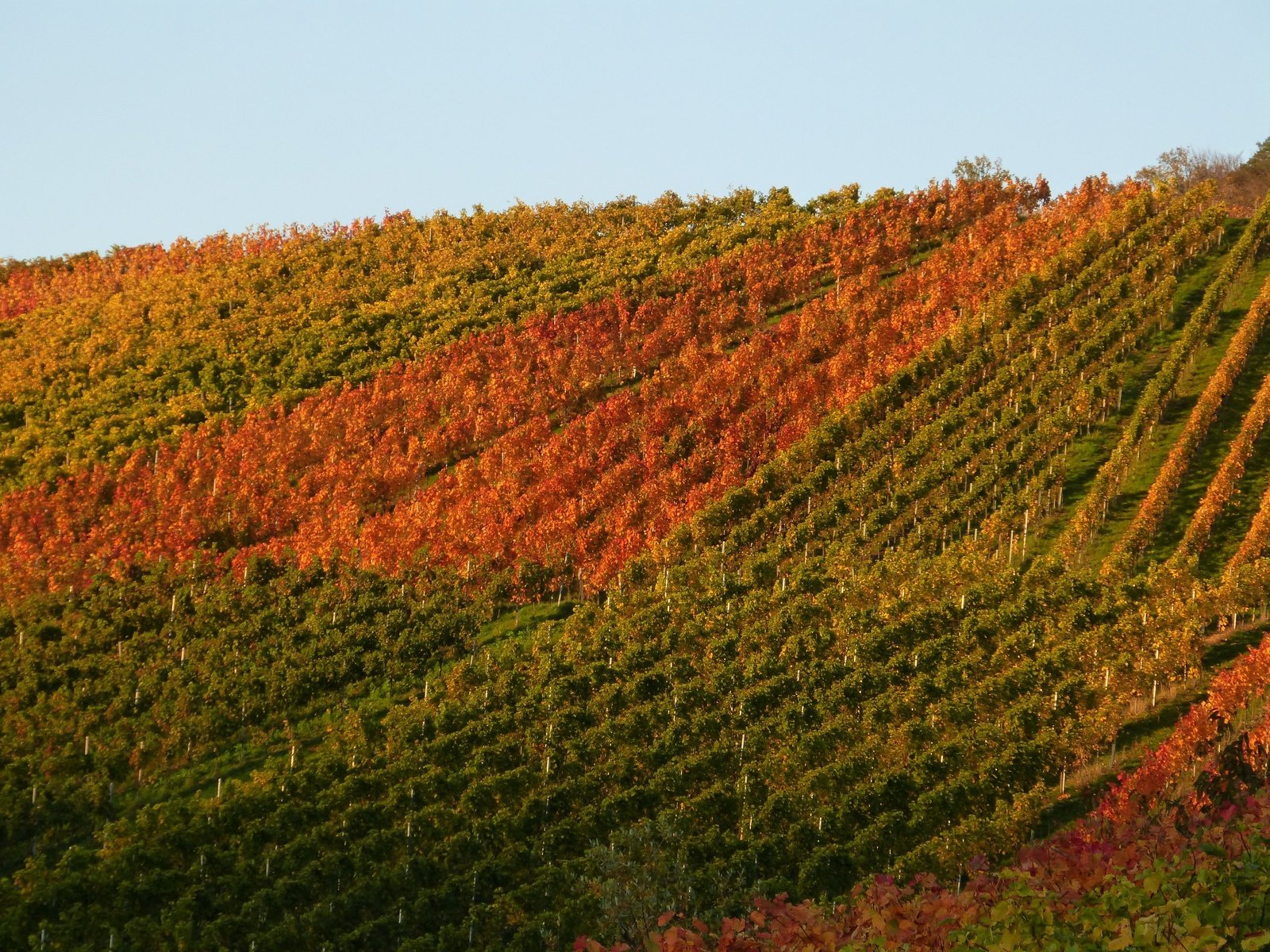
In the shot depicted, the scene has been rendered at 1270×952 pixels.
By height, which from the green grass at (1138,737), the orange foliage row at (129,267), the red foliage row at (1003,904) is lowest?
the green grass at (1138,737)

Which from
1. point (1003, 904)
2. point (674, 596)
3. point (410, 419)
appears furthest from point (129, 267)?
point (1003, 904)

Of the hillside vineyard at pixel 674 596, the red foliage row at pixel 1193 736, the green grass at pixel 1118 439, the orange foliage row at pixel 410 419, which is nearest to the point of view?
the red foliage row at pixel 1193 736

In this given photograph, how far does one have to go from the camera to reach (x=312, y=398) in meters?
69.2

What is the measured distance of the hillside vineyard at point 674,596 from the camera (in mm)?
32750

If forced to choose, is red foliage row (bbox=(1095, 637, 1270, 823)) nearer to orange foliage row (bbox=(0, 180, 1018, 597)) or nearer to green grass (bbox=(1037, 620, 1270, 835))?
green grass (bbox=(1037, 620, 1270, 835))

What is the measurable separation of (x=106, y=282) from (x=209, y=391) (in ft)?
86.8

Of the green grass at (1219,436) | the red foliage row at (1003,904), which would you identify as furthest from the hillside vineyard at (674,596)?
the green grass at (1219,436)

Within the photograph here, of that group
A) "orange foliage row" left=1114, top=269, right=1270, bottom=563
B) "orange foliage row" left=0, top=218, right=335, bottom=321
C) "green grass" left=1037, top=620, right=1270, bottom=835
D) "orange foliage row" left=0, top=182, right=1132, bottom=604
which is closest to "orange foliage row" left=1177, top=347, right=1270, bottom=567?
"orange foliage row" left=1114, top=269, right=1270, bottom=563

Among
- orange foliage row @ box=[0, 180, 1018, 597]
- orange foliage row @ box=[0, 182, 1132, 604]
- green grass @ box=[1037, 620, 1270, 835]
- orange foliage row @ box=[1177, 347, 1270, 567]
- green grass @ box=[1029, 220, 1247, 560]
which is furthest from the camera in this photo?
orange foliage row @ box=[0, 180, 1018, 597]

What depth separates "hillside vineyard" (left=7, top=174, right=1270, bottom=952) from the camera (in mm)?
32750

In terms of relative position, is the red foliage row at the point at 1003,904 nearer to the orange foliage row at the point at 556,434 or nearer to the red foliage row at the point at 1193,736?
the red foliage row at the point at 1193,736

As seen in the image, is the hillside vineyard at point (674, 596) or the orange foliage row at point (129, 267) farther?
the orange foliage row at point (129, 267)

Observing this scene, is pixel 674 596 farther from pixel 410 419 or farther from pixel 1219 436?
pixel 410 419

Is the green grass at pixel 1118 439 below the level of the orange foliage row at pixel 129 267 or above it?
below
